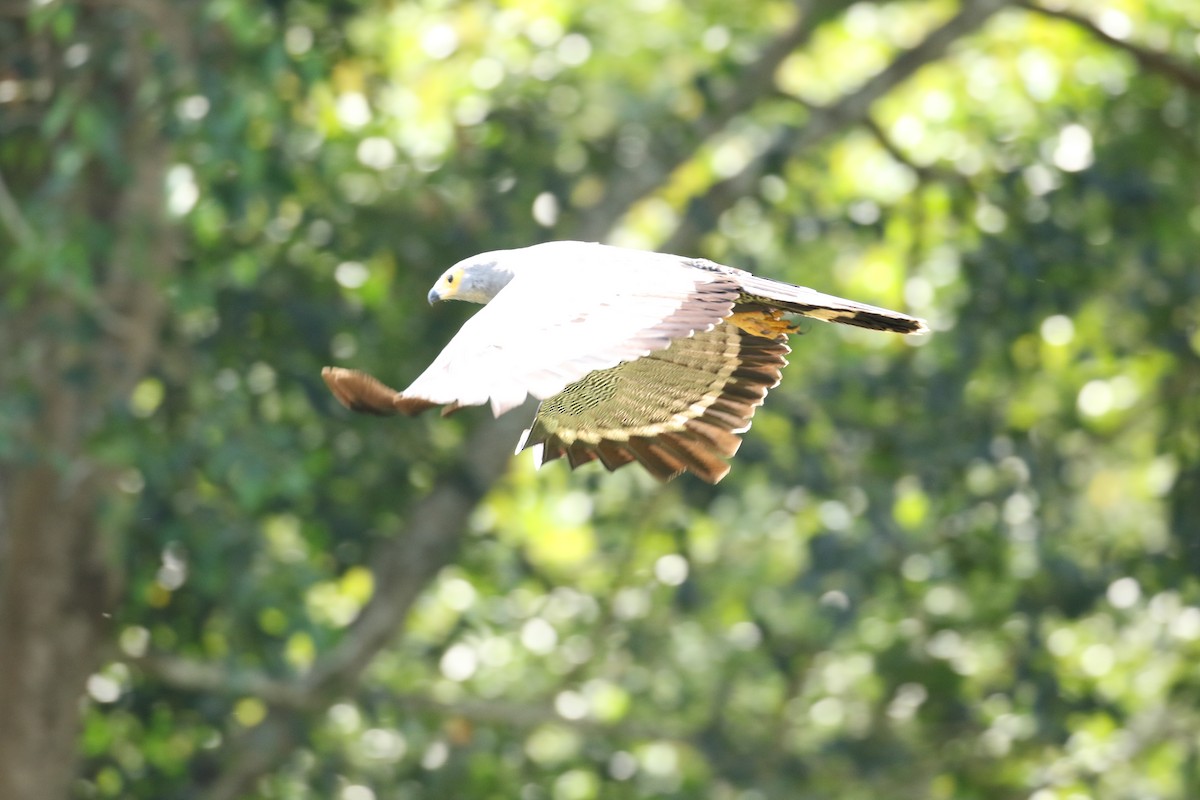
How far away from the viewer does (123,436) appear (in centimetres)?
545

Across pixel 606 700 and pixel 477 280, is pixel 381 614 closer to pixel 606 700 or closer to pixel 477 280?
pixel 606 700

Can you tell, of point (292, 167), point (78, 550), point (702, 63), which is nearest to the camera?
point (292, 167)

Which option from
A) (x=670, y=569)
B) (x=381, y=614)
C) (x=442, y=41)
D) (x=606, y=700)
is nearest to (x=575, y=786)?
(x=606, y=700)

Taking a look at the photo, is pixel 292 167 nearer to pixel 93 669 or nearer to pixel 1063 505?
pixel 93 669

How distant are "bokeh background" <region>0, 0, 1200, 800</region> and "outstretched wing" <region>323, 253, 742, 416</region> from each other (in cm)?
267

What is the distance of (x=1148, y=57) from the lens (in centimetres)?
688

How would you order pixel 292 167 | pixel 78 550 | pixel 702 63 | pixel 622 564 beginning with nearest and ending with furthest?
pixel 292 167, pixel 78 550, pixel 622 564, pixel 702 63

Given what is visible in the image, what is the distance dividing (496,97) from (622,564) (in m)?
1.89

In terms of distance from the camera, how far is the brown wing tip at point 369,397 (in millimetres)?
2318

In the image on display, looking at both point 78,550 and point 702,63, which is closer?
point 78,550

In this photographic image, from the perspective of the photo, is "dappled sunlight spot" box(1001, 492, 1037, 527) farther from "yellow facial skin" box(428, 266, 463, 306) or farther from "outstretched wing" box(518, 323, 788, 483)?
"yellow facial skin" box(428, 266, 463, 306)

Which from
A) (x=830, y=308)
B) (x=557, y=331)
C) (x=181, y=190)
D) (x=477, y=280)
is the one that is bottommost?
(x=181, y=190)

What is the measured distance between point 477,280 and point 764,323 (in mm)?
601

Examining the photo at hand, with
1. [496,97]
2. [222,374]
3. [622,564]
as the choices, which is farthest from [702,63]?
[222,374]
